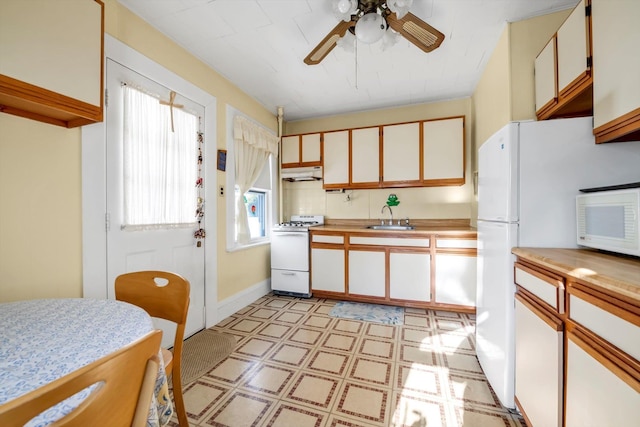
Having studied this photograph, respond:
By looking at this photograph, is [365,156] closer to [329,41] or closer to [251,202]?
[251,202]

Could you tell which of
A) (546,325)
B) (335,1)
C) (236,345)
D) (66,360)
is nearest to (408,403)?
(546,325)

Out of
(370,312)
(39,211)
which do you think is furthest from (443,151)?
(39,211)

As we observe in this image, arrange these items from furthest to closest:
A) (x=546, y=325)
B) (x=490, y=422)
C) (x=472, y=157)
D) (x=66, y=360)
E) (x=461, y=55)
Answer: (x=472, y=157)
(x=461, y=55)
(x=490, y=422)
(x=546, y=325)
(x=66, y=360)

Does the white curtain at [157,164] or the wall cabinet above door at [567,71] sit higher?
the wall cabinet above door at [567,71]

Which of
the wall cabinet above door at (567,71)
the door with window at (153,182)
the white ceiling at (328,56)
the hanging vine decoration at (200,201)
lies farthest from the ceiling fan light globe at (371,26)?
the hanging vine decoration at (200,201)

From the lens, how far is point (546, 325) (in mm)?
1102

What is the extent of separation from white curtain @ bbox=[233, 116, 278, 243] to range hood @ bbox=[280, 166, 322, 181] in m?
0.41

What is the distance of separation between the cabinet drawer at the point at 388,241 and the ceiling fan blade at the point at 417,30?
1.86 meters

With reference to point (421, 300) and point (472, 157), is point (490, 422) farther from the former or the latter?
point (472, 157)

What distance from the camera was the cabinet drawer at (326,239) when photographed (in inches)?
125

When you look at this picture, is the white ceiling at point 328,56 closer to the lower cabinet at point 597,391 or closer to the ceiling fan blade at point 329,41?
the ceiling fan blade at point 329,41

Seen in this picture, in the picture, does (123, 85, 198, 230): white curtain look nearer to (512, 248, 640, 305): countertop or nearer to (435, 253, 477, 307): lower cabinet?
(512, 248, 640, 305): countertop

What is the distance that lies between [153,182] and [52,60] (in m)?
0.92

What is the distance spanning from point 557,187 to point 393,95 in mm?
2239
